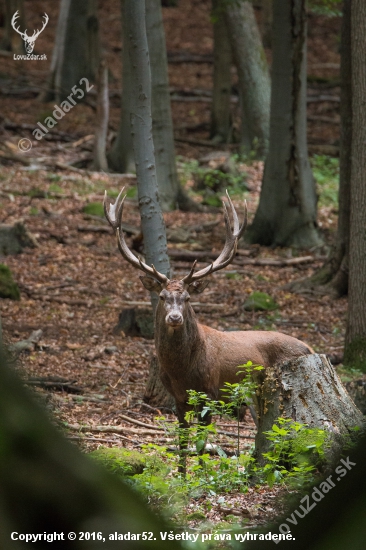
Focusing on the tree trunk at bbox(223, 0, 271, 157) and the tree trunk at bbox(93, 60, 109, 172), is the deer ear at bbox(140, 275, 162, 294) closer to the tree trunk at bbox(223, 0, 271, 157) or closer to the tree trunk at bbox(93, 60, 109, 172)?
the tree trunk at bbox(93, 60, 109, 172)

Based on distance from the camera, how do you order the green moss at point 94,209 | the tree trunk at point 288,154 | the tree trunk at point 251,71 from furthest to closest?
Answer: 1. the tree trunk at point 251,71
2. the green moss at point 94,209
3. the tree trunk at point 288,154

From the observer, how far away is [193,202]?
1683 cm

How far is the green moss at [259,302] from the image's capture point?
11891mm

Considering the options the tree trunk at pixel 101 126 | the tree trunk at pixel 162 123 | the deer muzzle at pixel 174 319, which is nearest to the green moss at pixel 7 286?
the tree trunk at pixel 162 123

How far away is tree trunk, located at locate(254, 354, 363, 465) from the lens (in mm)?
5738

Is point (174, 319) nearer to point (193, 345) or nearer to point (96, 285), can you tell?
point (193, 345)

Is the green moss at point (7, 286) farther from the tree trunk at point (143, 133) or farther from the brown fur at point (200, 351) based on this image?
the brown fur at point (200, 351)

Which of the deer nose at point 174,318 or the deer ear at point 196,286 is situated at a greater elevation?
the deer ear at point 196,286

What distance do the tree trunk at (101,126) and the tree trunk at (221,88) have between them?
192 inches

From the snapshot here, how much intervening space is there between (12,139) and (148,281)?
14426 mm

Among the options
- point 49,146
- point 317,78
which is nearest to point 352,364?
point 49,146

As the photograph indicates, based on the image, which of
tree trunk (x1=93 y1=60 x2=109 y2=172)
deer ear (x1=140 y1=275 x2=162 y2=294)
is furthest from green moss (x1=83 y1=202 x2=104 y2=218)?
deer ear (x1=140 y1=275 x2=162 y2=294)

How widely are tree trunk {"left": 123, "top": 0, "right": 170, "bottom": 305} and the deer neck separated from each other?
1863 mm

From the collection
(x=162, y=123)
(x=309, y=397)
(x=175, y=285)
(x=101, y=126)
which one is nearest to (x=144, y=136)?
(x=175, y=285)
